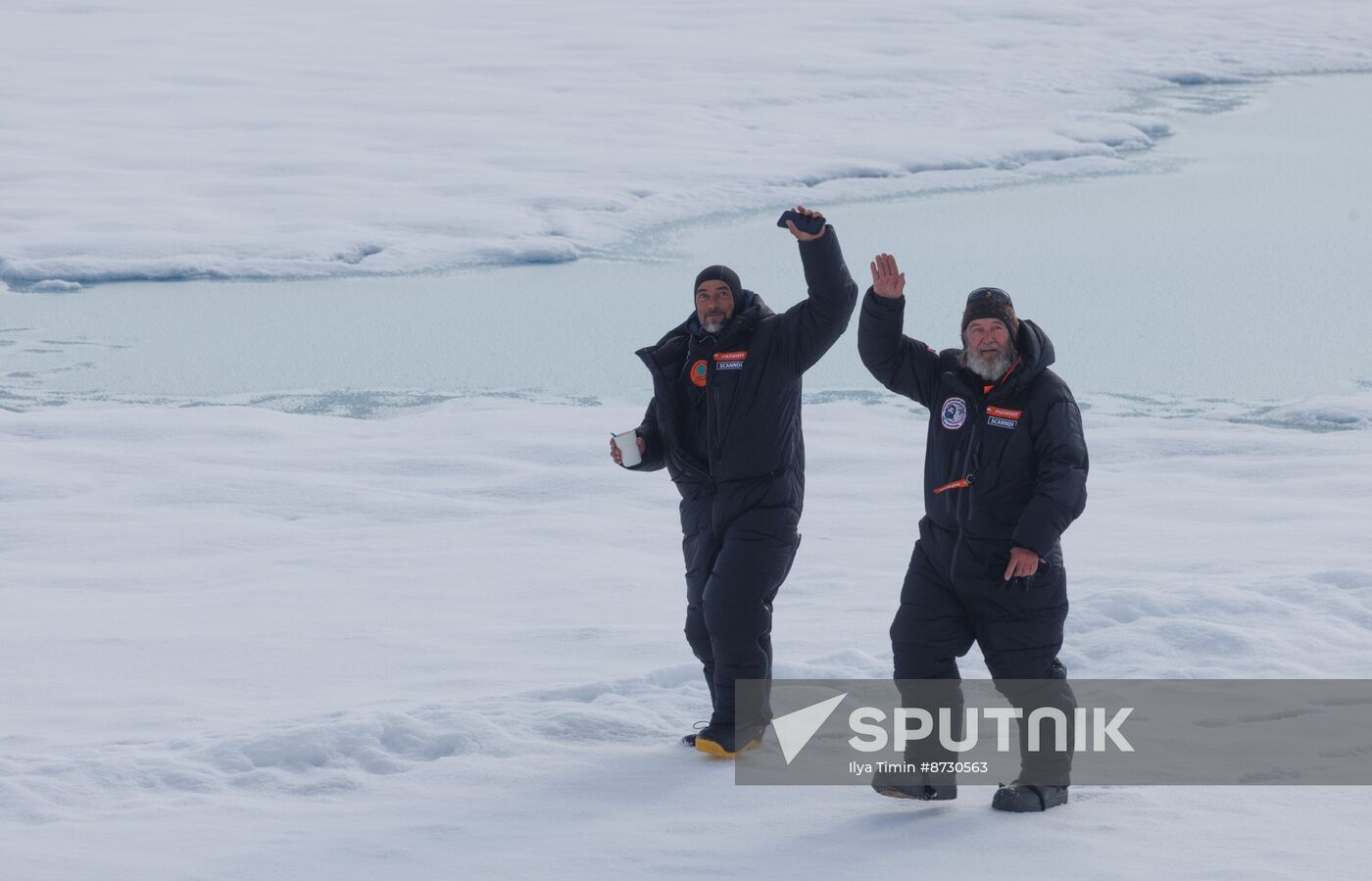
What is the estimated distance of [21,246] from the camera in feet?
43.3

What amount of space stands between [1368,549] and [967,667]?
2.51 meters

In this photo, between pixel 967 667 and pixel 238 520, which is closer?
pixel 967 667

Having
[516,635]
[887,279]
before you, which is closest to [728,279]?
[887,279]

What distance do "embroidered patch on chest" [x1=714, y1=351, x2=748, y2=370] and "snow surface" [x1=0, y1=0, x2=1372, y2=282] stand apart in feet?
31.3

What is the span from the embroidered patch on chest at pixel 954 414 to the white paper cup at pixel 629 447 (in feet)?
2.87

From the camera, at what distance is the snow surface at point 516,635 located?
3.46m

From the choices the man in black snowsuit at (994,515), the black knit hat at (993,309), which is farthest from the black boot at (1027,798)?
the black knit hat at (993,309)

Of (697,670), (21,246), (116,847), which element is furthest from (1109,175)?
(116,847)

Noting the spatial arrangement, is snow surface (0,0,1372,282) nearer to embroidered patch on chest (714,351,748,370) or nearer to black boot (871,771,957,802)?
embroidered patch on chest (714,351,748,370)

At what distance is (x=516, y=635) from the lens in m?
5.59

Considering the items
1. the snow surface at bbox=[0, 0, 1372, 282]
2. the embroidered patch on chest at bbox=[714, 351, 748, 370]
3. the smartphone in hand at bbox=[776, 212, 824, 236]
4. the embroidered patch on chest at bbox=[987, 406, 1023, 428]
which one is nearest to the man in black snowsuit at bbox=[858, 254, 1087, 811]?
the embroidered patch on chest at bbox=[987, 406, 1023, 428]

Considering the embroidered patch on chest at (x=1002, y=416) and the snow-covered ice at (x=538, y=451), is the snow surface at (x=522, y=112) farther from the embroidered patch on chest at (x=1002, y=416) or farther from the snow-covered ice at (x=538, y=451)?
the embroidered patch on chest at (x=1002, y=416)

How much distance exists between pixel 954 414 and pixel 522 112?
56.4 ft

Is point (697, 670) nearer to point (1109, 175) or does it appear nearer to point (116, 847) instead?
point (116, 847)
